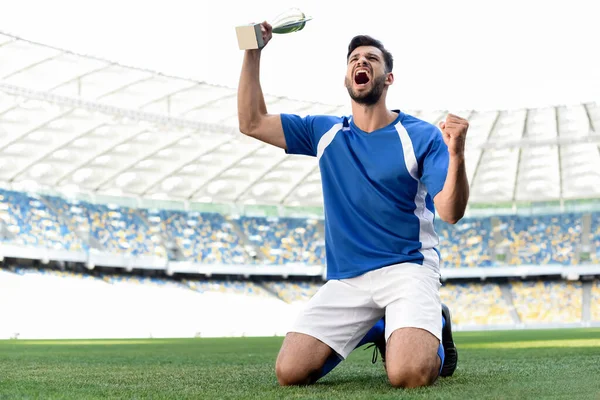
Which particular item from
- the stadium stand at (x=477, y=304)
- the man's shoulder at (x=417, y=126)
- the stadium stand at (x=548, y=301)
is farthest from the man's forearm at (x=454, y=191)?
the stadium stand at (x=548, y=301)

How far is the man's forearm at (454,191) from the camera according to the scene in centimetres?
366

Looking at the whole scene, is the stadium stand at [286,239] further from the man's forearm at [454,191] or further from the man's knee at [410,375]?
the man's forearm at [454,191]

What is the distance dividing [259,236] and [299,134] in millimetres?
41606

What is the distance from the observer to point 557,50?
112ft

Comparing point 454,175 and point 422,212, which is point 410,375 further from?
point 454,175

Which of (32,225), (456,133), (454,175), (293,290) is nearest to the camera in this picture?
(456,133)

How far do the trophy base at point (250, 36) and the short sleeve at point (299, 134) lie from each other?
61 centimetres

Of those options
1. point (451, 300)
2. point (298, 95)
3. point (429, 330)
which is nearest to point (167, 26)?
point (298, 95)

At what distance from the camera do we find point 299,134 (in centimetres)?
495

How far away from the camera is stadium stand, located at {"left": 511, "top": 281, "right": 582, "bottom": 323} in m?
41.6

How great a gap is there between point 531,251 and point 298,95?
72.5 ft

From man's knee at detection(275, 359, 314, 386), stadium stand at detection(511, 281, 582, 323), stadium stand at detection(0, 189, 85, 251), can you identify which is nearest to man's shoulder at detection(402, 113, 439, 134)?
man's knee at detection(275, 359, 314, 386)

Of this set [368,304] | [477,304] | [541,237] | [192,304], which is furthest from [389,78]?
[541,237]

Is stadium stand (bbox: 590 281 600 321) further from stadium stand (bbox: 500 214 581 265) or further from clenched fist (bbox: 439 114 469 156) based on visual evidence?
clenched fist (bbox: 439 114 469 156)
